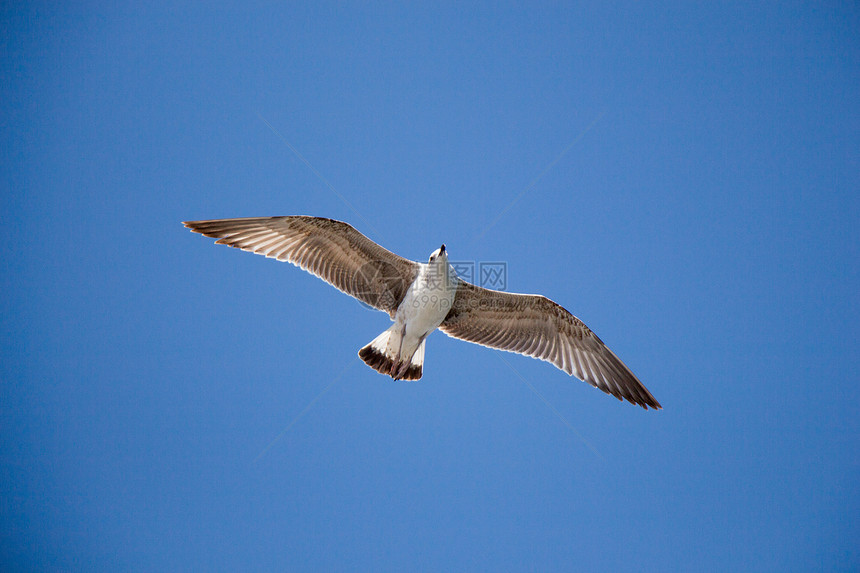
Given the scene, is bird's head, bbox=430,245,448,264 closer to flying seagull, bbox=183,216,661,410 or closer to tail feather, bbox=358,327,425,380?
flying seagull, bbox=183,216,661,410

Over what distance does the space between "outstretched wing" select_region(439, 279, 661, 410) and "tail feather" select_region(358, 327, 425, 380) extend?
0.77 metres

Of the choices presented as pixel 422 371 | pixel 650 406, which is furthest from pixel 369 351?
pixel 650 406

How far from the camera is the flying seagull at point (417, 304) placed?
8227 mm

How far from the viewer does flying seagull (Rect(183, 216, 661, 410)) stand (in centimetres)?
823

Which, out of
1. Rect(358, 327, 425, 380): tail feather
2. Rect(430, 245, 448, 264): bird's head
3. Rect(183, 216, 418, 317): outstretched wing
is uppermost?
Rect(430, 245, 448, 264): bird's head

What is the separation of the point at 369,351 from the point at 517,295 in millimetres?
2288

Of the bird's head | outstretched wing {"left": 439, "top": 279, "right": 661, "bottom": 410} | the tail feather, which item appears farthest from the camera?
outstretched wing {"left": 439, "top": 279, "right": 661, "bottom": 410}

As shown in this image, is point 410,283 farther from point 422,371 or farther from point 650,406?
point 650,406

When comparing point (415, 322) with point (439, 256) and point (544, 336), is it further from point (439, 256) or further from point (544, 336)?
point (544, 336)

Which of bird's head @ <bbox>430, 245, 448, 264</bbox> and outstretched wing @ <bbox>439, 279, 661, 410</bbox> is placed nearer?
bird's head @ <bbox>430, 245, 448, 264</bbox>

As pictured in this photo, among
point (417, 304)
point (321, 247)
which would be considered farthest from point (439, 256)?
point (321, 247)

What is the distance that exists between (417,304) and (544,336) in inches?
86.0

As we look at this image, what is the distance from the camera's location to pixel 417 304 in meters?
8.19

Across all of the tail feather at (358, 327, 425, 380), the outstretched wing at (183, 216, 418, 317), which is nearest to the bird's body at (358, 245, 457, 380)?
the tail feather at (358, 327, 425, 380)
